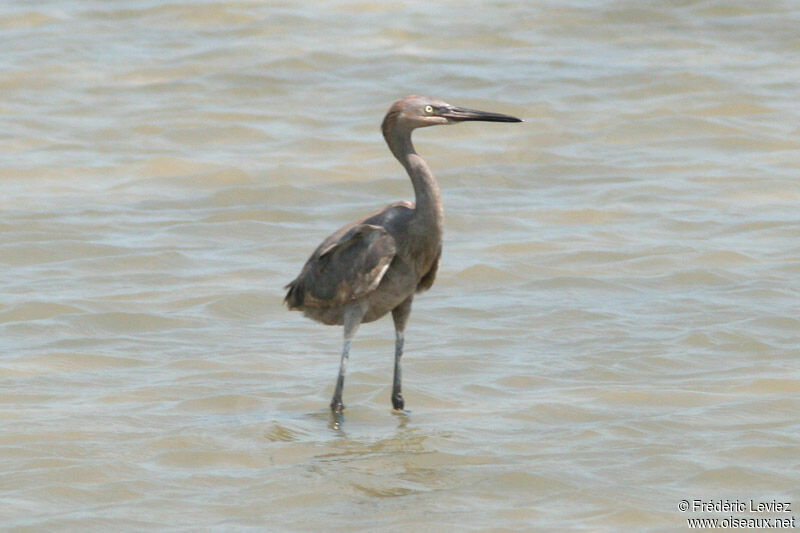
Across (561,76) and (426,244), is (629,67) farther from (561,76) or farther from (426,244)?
(426,244)

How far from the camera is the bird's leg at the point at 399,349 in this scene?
27.6 ft

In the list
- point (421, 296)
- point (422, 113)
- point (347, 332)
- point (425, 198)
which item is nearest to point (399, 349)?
point (347, 332)

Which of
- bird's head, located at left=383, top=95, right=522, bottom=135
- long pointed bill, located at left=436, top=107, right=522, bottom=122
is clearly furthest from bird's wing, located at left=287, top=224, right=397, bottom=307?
long pointed bill, located at left=436, top=107, right=522, bottom=122

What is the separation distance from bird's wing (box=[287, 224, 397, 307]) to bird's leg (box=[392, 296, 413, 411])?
1.29ft

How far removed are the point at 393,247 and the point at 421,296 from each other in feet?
9.18

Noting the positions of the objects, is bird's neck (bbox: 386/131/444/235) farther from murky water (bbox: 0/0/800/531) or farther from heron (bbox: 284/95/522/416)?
murky water (bbox: 0/0/800/531)

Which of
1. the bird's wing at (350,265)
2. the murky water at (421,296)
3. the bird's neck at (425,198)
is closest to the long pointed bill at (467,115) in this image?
the bird's neck at (425,198)

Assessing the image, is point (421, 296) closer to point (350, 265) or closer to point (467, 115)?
point (350, 265)

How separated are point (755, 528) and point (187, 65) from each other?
1201cm

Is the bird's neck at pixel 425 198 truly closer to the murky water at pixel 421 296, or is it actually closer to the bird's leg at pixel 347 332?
the bird's leg at pixel 347 332

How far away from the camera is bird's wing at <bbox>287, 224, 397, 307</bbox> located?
7961 mm

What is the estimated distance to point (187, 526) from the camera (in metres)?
6.66

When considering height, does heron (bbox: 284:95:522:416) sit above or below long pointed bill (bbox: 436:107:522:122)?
below

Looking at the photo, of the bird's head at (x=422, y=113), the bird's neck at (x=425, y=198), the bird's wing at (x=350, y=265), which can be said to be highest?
the bird's head at (x=422, y=113)
